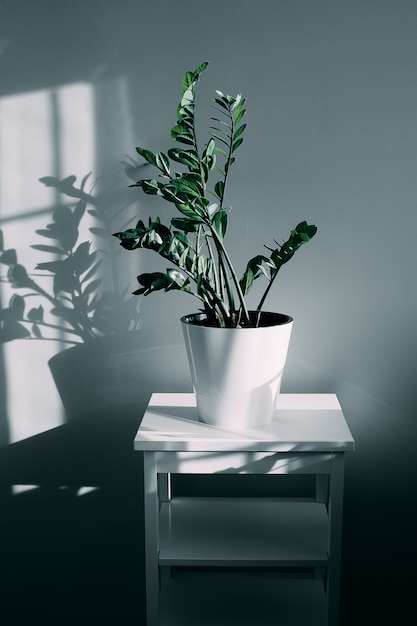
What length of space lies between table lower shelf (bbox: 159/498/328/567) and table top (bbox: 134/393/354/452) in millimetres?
266

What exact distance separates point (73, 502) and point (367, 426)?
0.87 m

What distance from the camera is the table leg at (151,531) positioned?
60.0 inches

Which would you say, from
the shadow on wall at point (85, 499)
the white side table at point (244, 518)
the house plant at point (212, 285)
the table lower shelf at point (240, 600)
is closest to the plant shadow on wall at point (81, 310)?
the shadow on wall at point (85, 499)

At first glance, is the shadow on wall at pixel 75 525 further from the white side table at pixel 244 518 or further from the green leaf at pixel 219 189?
the green leaf at pixel 219 189

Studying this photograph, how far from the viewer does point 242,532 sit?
66.2 inches

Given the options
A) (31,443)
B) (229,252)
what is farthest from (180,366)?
(31,443)

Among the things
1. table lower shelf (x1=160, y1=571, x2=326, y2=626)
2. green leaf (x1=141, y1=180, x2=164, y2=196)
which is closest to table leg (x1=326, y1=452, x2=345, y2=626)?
table lower shelf (x1=160, y1=571, x2=326, y2=626)

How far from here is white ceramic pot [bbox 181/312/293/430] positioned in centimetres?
150

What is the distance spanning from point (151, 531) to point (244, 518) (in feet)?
1.04

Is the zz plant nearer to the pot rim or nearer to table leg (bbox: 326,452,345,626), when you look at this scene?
the pot rim

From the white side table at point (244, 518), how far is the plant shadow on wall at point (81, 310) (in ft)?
0.60

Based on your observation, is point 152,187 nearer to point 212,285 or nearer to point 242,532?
point 212,285

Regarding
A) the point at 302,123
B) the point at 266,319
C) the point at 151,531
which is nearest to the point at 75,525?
the point at 151,531

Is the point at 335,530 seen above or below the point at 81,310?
below
